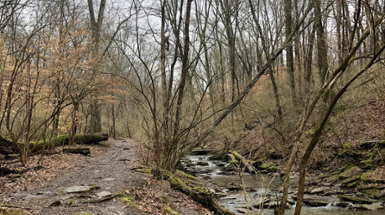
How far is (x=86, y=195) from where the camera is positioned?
577 centimetres

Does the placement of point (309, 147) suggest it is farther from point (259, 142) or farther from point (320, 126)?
point (259, 142)

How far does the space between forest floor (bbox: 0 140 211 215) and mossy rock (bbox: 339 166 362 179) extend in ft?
18.9

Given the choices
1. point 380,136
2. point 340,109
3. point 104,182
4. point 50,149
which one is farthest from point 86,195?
point 340,109

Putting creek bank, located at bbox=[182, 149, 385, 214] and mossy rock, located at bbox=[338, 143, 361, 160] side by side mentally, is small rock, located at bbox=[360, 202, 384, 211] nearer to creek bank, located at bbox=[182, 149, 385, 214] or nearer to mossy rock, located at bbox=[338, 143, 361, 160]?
creek bank, located at bbox=[182, 149, 385, 214]

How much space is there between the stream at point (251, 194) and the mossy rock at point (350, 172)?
1.74m

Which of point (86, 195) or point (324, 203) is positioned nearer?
point (86, 195)

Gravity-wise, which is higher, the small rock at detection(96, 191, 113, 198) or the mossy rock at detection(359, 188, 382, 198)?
the small rock at detection(96, 191, 113, 198)

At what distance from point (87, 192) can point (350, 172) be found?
28.4ft

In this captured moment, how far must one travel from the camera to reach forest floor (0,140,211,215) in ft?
16.4

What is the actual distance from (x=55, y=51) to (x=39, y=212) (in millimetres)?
9591

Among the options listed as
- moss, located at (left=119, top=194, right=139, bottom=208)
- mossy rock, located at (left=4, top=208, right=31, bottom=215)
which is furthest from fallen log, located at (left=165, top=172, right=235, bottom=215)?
mossy rock, located at (left=4, top=208, right=31, bottom=215)

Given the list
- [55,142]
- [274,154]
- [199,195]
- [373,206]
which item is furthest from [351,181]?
[55,142]

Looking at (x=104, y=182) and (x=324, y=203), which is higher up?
(x=104, y=182)

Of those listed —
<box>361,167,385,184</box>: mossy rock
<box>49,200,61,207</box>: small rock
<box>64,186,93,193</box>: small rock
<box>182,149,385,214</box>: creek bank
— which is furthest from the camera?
<box>361,167,385,184</box>: mossy rock
